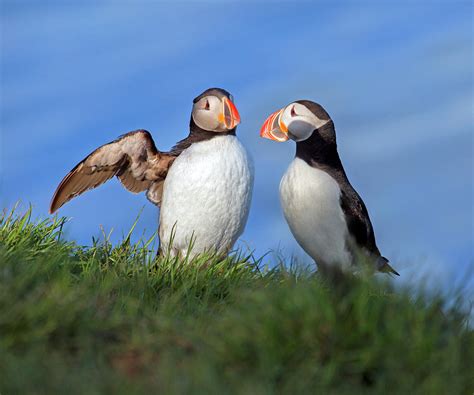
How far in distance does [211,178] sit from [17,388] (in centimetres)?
394

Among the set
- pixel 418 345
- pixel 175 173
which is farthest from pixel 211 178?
pixel 418 345

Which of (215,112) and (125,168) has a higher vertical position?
(215,112)

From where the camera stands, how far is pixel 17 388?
195 inches

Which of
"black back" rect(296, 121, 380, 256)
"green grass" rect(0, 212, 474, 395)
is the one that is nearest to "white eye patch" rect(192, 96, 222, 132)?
"black back" rect(296, 121, 380, 256)

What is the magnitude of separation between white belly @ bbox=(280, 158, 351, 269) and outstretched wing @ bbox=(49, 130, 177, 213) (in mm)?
1660

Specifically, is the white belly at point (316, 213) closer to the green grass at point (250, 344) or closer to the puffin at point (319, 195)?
the puffin at point (319, 195)

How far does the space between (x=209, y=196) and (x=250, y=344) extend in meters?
3.44

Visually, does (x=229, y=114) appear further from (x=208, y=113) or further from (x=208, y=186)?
(x=208, y=186)

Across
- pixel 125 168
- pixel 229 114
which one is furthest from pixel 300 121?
pixel 125 168

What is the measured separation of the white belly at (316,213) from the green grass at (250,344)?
2.18m

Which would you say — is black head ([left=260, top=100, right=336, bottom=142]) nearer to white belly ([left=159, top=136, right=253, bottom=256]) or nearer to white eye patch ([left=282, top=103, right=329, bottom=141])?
white eye patch ([left=282, top=103, right=329, bottom=141])

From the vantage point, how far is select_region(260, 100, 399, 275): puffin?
26.9ft

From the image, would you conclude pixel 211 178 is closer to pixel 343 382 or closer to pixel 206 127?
pixel 206 127

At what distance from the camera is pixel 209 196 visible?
8523 millimetres
